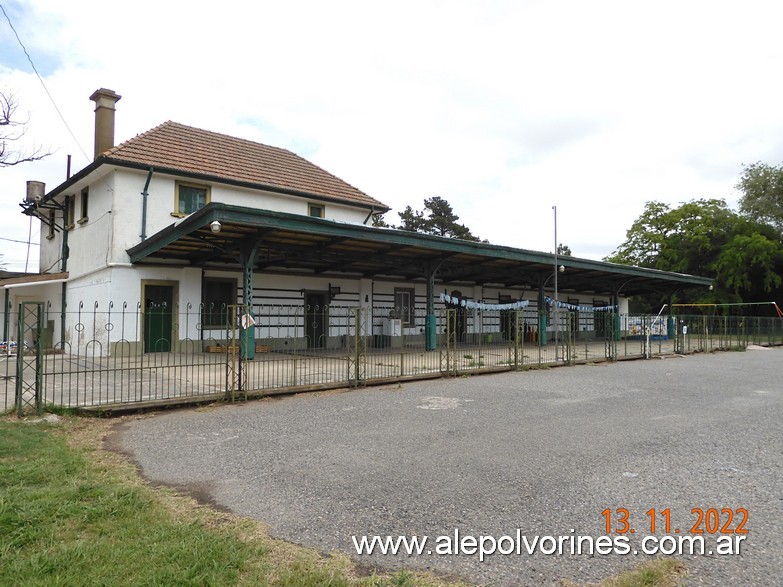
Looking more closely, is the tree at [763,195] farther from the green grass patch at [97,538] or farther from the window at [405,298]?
the green grass patch at [97,538]

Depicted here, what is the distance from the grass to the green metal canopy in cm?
899

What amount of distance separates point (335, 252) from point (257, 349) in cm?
437

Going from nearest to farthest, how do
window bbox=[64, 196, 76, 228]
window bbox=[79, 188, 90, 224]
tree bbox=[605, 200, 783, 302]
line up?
1. window bbox=[79, 188, 90, 224]
2. window bbox=[64, 196, 76, 228]
3. tree bbox=[605, 200, 783, 302]

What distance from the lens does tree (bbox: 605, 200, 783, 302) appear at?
43.9 metres

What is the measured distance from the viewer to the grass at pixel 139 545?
2898mm

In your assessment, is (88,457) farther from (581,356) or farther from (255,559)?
(581,356)

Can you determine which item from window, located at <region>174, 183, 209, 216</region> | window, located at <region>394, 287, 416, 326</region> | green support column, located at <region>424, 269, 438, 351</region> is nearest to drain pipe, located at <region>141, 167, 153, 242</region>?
window, located at <region>174, 183, 209, 216</region>

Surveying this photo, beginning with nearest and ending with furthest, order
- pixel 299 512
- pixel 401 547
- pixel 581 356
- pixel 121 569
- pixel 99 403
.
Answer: pixel 121 569 → pixel 401 547 → pixel 299 512 → pixel 99 403 → pixel 581 356

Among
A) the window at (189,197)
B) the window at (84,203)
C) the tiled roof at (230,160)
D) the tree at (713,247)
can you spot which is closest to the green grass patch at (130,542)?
the window at (189,197)

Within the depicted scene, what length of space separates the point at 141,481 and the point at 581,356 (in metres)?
17.1

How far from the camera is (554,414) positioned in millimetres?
8086

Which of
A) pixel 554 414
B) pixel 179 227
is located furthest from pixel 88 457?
pixel 179 227

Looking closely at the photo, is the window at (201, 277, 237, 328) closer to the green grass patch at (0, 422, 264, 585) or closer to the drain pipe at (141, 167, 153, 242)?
the drain pipe at (141, 167, 153, 242)

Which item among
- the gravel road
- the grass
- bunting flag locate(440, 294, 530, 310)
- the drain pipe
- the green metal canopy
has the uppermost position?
the drain pipe
